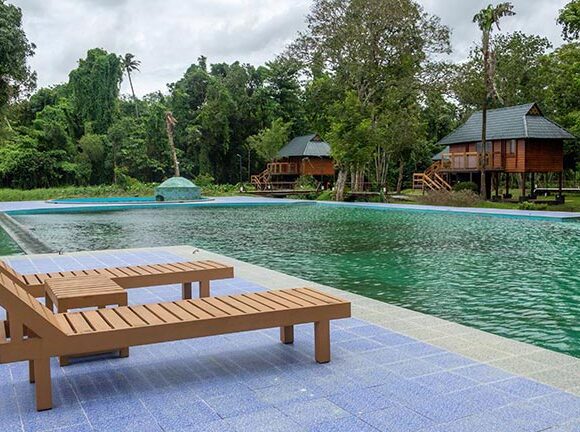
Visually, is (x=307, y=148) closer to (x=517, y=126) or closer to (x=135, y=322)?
(x=517, y=126)

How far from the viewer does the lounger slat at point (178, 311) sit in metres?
3.57

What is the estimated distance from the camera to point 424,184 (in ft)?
106

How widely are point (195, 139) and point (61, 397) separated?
4373 cm

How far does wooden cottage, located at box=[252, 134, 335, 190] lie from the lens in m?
40.6

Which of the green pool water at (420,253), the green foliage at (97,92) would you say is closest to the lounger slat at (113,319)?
the green pool water at (420,253)

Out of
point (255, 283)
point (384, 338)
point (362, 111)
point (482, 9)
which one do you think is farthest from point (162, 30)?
point (384, 338)

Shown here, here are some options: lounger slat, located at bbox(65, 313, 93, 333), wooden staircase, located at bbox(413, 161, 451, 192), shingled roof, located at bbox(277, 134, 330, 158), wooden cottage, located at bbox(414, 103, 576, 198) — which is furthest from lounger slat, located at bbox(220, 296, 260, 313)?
shingled roof, located at bbox(277, 134, 330, 158)

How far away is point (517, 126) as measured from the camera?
28.3 meters

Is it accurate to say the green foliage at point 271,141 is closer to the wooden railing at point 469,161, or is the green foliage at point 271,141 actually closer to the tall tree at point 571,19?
the wooden railing at point 469,161

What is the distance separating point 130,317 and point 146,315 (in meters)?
0.10

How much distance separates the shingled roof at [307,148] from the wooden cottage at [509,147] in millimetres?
10376

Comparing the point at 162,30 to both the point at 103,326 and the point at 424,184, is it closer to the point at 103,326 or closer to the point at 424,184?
the point at 424,184

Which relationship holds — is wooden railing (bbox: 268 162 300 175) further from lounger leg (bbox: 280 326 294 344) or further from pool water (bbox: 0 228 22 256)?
lounger leg (bbox: 280 326 294 344)

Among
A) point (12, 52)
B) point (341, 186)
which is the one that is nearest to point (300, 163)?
point (341, 186)
